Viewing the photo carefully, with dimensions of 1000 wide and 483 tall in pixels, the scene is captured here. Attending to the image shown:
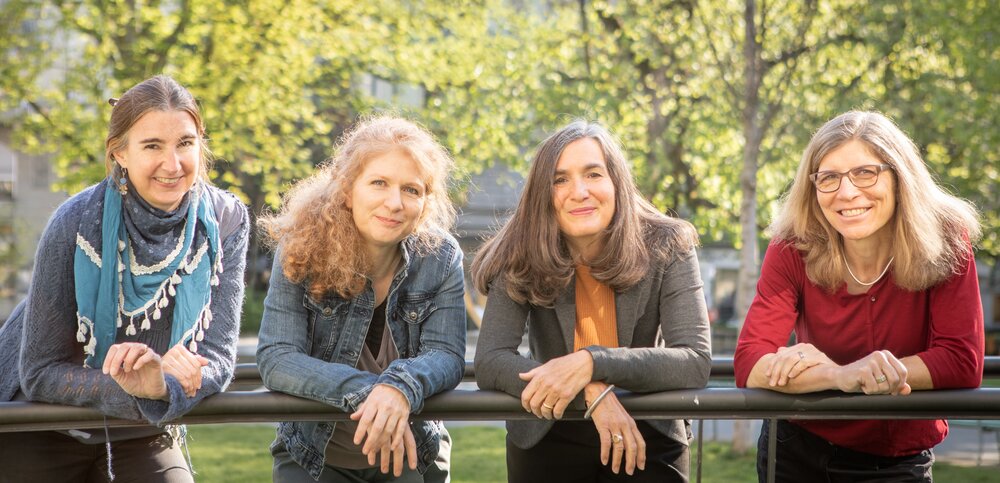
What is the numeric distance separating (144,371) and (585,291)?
1354mm

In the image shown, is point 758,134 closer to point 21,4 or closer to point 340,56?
point 340,56

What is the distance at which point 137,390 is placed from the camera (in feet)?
9.05

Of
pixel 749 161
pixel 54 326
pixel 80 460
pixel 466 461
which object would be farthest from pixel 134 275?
pixel 749 161

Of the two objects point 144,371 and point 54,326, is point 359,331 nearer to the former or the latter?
point 144,371

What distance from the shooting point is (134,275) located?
3068 mm

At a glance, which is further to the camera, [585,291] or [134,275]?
[585,291]

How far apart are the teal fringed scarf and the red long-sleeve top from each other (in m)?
1.65

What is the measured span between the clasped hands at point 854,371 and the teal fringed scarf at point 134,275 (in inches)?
66.8

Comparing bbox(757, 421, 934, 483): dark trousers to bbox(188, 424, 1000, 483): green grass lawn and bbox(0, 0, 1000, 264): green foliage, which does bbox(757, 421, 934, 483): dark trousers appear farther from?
bbox(0, 0, 1000, 264): green foliage

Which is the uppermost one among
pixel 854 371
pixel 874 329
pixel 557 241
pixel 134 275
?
pixel 557 241

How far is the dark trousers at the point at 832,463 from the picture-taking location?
10.00 ft

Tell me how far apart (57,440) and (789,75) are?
845cm

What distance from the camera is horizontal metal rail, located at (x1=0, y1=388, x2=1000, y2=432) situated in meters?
2.65

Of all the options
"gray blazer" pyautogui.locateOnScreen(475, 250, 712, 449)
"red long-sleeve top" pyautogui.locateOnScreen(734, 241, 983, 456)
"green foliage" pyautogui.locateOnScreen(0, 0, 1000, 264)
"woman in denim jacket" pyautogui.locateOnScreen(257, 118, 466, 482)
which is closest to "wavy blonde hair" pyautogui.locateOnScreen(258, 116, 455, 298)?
"woman in denim jacket" pyautogui.locateOnScreen(257, 118, 466, 482)
